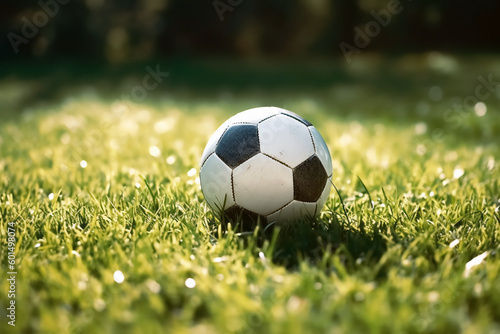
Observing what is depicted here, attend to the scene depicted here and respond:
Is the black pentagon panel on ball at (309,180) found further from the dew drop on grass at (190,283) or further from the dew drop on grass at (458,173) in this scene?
the dew drop on grass at (458,173)

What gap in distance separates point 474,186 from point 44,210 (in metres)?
2.81

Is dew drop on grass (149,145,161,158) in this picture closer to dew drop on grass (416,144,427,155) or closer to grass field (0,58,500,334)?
grass field (0,58,500,334)

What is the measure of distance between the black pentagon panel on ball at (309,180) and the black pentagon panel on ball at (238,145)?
25 centimetres

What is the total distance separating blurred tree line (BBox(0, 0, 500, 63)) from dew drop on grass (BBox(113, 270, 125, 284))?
1444 cm

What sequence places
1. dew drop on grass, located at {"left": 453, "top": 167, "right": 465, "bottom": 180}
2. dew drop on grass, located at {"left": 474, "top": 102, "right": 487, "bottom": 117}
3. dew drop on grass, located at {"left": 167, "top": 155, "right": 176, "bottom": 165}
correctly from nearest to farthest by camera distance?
dew drop on grass, located at {"left": 453, "top": 167, "right": 465, "bottom": 180}, dew drop on grass, located at {"left": 167, "top": 155, "right": 176, "bottom": 165}, dew drop on grass, located at {"left": 474, "top": 102, "right": 487, "bottom": 117}

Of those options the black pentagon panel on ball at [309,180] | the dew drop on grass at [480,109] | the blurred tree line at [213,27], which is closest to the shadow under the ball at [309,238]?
the black pentagon panel on ball at [309,180]

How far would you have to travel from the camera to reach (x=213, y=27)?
16.5 meters

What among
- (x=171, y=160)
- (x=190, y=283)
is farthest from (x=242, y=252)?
(x=171, y=160)

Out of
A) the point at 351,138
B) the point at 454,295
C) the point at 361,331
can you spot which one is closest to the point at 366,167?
the point at 351,138

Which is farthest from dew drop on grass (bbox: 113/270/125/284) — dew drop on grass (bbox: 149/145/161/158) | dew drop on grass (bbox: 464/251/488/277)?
dew drop on grass (bbox: 149/145/161/158)

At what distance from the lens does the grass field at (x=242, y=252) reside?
180 centimetres

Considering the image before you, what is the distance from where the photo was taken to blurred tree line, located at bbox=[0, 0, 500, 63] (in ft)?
52.3

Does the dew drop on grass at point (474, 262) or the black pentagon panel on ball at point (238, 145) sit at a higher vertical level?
the black pentagon panel on ball at point (238, 145)

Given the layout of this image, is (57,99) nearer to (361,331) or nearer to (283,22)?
(283,22)
